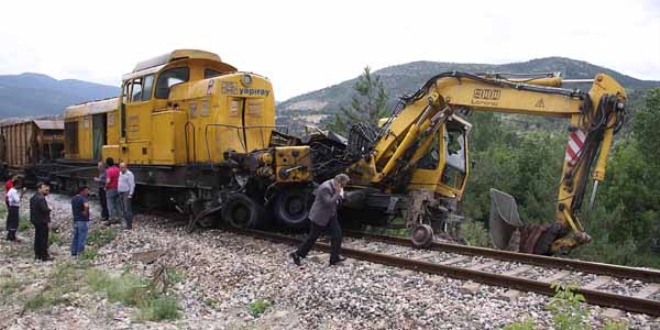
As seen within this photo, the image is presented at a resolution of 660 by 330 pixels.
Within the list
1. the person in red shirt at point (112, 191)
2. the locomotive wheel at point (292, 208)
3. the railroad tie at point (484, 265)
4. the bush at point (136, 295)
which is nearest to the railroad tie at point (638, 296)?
the railroad tie at point (484, 265)

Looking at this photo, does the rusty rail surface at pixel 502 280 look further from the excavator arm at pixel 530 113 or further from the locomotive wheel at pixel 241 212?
the excavator arm at pixel 530 113

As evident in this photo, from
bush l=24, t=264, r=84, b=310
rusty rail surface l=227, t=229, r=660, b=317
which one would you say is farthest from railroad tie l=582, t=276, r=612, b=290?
bush l=24, t=264, r=84, b=310

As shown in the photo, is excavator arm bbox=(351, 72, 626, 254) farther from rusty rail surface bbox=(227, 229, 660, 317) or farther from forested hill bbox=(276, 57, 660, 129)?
forested hill bbox=(276, 57, 660, 129)

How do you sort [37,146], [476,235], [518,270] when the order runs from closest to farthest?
[518,270]
[476,235]
[37,146]

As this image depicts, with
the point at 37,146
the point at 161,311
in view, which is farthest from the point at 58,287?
the point at 37,146

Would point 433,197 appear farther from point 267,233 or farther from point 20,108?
point 20,108

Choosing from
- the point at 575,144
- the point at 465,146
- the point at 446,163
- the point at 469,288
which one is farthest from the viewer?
the point at 465,146

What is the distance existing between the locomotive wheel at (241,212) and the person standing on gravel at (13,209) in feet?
12.8

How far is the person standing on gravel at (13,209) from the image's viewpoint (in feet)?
36.3

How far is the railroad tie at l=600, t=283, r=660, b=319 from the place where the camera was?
Answer: 18.9 feet

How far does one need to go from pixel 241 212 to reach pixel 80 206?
9.73 feet

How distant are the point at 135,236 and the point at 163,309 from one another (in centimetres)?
505

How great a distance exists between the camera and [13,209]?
1120 centimetres

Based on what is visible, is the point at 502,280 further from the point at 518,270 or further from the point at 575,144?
the point at 575,144
